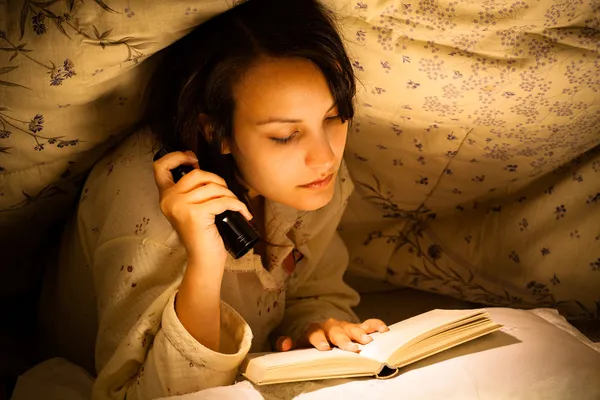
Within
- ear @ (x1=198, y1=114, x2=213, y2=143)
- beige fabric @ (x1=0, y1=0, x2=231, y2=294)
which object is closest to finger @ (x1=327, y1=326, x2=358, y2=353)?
ear @ (x1=198, y1=114, x2=213, y2=143)

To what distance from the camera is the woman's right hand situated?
35.9 inches

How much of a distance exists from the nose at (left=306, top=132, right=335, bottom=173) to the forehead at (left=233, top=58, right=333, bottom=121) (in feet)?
0.16

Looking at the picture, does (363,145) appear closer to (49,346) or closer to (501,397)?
(501,397)

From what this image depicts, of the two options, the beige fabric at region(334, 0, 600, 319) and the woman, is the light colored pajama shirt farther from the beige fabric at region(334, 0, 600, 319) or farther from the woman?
the beige fabric at region(334, 0, 600, 319)

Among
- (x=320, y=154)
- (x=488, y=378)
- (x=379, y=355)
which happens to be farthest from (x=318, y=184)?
(x=488, y=378)

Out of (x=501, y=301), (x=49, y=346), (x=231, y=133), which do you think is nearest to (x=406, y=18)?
(x=231, y=133)

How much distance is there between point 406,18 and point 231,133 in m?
0.37

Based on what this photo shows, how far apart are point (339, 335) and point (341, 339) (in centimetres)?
1

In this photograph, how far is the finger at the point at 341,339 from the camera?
1.00m

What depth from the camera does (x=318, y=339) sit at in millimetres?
1088

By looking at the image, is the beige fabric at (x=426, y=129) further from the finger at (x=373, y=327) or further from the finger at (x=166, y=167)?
the finger at (x=373, y=327)

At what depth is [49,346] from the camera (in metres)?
1.34

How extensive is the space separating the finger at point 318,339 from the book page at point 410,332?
0.21 ft

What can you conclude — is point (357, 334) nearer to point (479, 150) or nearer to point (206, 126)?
point (206, 126)
